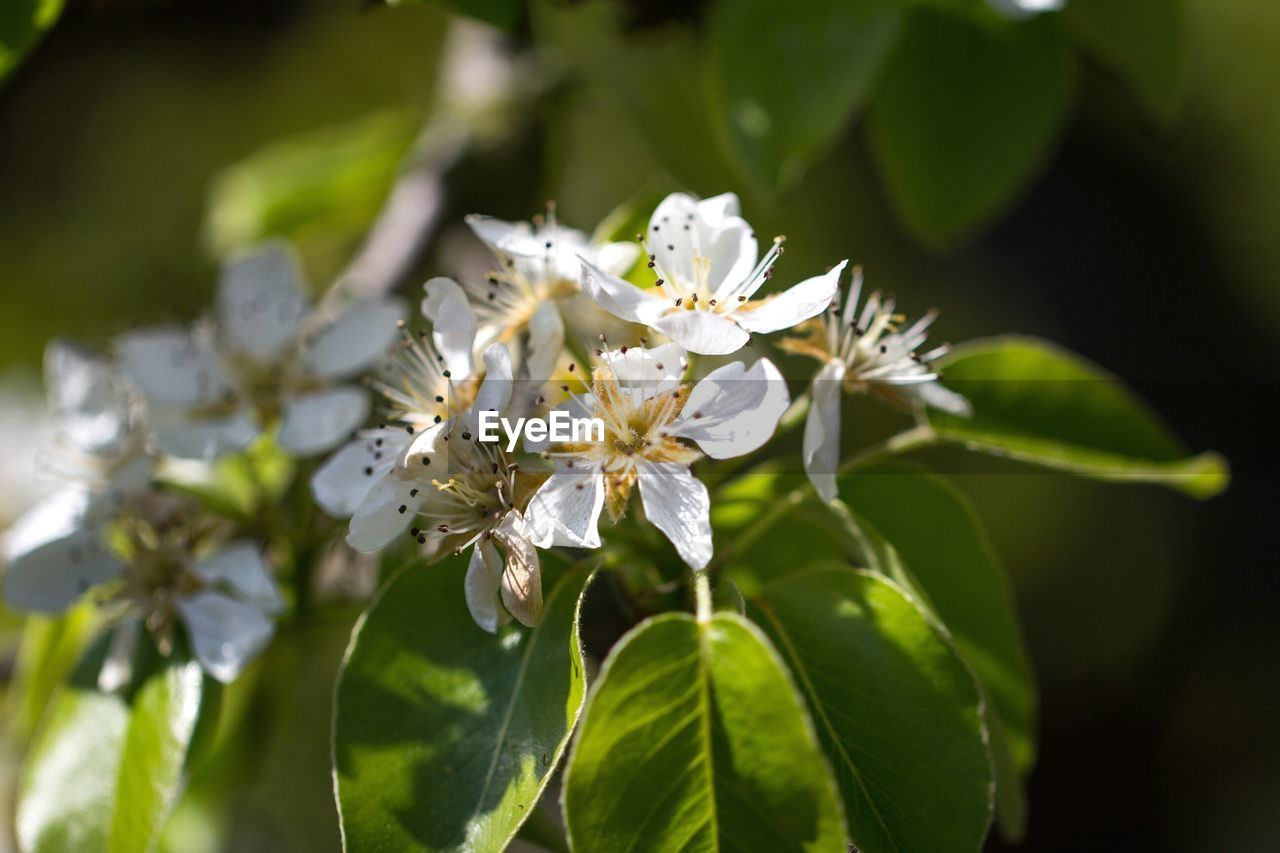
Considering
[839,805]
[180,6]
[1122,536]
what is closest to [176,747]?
[839,805]

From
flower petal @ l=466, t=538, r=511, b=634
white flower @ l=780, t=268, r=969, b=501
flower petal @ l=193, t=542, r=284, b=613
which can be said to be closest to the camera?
flower petal @ l=466, t=538, r=511, b=634

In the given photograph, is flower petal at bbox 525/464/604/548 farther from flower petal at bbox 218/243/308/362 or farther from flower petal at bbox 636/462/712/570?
flower petal at bbox 218/243/308/362

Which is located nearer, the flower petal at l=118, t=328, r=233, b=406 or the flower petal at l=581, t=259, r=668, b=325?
the flower petal at l=581, t=259, r=668, b=325

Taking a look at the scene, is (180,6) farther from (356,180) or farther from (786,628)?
(786,628)

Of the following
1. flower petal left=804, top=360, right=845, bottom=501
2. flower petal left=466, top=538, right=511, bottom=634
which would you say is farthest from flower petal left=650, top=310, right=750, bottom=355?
flower petal left=466, top=538, right=511, bottom=634

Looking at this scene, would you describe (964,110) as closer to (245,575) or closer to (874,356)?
(874,356)

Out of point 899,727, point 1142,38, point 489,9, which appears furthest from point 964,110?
point 899,727

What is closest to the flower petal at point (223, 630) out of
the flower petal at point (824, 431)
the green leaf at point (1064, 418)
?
the flower petal at point (824, 431)
